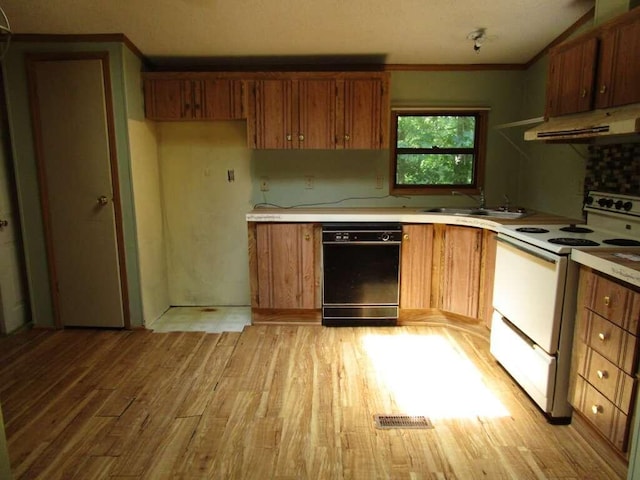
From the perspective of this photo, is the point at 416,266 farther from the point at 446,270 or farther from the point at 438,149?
the point at 438,149

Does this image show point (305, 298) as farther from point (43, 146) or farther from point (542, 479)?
point (43, 146)

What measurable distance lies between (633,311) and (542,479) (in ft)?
2.71

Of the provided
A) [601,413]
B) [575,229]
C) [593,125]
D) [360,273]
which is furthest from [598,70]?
[360,273]

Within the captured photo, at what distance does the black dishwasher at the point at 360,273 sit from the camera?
340 cm

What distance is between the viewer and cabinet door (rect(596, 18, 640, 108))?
2041mm

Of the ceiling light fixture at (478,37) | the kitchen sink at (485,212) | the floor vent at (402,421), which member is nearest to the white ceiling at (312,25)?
the ceiling light fixture at (478,37)

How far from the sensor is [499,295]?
2775 mm

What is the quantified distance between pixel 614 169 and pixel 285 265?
2.46 m

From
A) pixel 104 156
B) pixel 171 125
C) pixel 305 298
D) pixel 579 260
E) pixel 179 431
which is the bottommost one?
pixel 179 431

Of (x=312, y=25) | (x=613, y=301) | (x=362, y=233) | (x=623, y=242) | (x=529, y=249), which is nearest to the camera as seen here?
(x=613, y=301)

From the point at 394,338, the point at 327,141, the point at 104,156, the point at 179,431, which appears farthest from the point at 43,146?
the point at 394,338

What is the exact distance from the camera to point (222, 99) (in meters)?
3.51

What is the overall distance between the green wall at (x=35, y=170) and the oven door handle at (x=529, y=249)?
282cm

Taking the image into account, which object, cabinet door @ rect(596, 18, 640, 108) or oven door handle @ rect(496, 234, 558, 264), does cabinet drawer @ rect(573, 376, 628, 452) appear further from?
cabinet door @ rect(596, 18, 640, 108)
